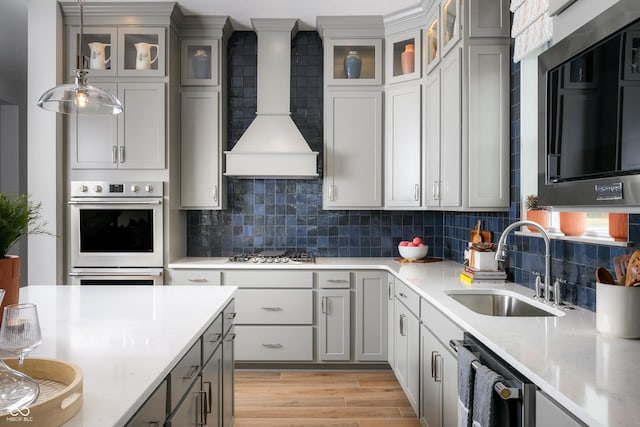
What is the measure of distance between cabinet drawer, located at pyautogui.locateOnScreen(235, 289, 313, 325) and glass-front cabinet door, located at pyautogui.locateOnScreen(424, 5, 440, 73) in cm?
196

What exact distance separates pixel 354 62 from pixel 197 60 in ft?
4.31

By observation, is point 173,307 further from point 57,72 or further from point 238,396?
point 57,72

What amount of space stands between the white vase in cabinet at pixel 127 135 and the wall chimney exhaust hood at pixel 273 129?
22.8 inches

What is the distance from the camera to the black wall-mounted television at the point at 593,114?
0.97 metres

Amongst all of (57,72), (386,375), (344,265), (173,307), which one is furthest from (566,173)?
(57,72)

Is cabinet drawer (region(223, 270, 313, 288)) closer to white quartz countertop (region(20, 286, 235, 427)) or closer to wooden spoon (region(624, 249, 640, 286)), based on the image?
white quartz countertop (region(20, 286, 235, 427))

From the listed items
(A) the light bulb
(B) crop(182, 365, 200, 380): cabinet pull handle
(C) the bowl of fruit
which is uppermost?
(A) the light bulb

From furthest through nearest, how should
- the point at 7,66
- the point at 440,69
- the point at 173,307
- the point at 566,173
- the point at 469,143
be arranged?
1. the point at 7,66
2. the point at 440,69
3. the point at 469,143
4. the point at 173,307
5. the point at 566,173

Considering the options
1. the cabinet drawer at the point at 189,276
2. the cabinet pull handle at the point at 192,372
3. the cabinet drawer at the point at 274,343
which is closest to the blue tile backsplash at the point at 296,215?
the cabinet drawer at the point at 189,276

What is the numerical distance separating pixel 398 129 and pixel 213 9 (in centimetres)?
177

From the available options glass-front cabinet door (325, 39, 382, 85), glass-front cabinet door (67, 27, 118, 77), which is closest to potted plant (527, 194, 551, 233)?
glass-front cabinet door (325, 39, 382, 85)

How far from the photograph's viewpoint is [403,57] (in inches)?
149

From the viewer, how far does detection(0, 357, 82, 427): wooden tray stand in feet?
2.85

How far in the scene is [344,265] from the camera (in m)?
3.70
